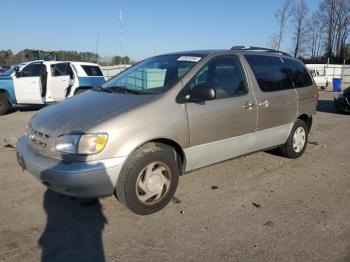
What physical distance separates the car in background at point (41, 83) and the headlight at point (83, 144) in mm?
8970

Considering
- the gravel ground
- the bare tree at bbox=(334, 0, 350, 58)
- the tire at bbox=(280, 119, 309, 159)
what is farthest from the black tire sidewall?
the bare tree at bbox=(334, 0, 350, 58)

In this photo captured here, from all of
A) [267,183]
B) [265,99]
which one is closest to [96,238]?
[267,183]

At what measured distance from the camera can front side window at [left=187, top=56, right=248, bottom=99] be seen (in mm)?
4418

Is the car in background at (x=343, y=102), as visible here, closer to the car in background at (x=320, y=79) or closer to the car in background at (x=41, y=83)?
the car in background at (x=41, y=83)

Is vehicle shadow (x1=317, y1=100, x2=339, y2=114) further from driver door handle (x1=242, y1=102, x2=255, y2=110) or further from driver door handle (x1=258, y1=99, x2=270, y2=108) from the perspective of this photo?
driver door handle (x1=242, y1=102, x2=255, y2=110)

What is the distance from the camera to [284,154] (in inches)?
238

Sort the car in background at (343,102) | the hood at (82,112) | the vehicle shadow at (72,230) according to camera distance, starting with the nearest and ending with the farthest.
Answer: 1. the vehicle shadow at (72,230)
2. the hood at (82,112)
3. the car in background at (343,102)

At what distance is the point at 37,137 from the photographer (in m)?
3.86

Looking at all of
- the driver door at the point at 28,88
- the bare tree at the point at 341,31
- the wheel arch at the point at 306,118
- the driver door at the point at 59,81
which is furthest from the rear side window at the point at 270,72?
the bare tree at the point at 341,31

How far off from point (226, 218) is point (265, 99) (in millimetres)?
1964

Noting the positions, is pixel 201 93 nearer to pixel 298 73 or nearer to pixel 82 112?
pixel 82 112

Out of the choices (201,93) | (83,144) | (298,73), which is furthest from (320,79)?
(83,144)

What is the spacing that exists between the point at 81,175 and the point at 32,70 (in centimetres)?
1011

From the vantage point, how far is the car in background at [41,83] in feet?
39.8
